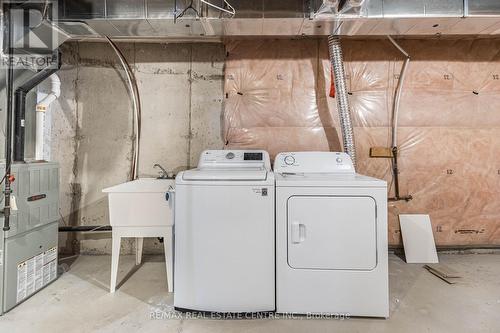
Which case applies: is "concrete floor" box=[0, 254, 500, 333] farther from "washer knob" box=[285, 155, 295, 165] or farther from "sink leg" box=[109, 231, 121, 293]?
"washer knob" box=[285, 155, 295, 165]

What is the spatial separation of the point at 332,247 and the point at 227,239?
2.29 feet

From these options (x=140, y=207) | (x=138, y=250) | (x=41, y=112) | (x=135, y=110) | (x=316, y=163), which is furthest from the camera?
(x=135, y=110)

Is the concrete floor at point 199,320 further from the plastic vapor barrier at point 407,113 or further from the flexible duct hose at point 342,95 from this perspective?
the flexible duct hose at point 342,95

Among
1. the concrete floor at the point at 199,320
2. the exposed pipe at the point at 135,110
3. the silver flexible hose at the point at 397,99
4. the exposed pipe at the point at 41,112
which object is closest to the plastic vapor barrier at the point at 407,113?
the silver flexible hose at the point at 397,99

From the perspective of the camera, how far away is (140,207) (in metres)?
2.08

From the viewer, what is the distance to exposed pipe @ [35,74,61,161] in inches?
94.3

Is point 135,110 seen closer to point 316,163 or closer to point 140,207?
point 140,207

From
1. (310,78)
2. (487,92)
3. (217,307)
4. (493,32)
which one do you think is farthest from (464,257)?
(217,307)

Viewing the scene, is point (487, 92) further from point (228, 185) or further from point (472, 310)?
point (228, 185)

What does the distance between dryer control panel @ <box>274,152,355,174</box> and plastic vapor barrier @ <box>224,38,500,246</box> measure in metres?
0.43

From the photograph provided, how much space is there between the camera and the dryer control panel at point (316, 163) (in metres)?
2.28

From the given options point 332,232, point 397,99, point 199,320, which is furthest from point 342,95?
point 199,320

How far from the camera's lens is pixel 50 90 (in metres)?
2.54

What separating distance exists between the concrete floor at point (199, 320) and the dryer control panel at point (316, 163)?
1078mm
